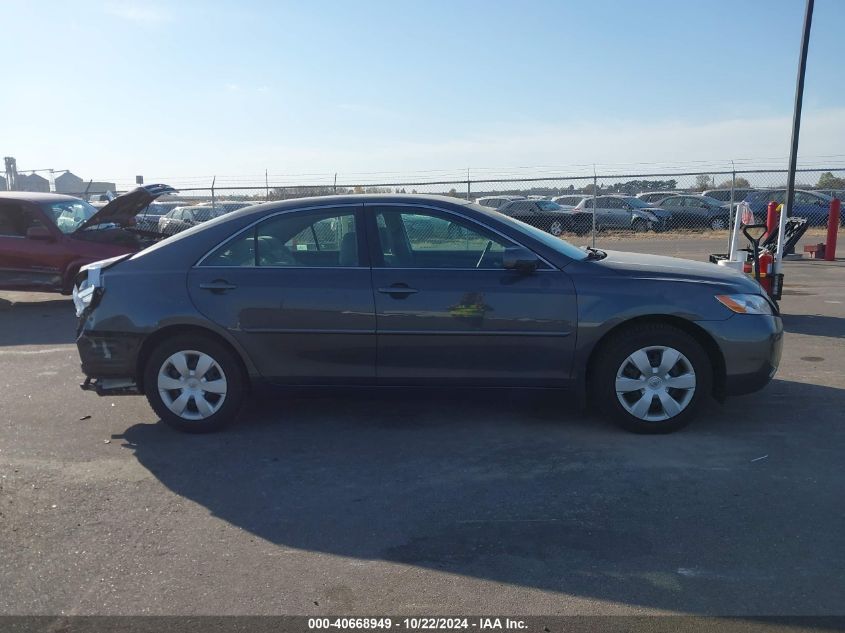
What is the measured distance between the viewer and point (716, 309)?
5223mm

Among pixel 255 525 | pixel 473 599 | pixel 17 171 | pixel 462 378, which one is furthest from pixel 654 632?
pixel 17 171

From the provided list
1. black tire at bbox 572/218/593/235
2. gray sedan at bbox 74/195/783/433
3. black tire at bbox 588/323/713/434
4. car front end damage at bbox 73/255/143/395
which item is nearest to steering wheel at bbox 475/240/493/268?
gray sedan at bbox 74/195/783/433

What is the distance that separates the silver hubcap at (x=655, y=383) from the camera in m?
5.21

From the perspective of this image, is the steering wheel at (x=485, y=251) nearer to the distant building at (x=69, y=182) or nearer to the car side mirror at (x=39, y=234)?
the car side mirror at (x=39, y=234)

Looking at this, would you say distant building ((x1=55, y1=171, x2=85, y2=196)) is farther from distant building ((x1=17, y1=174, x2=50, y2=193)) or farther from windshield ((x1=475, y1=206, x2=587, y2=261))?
windshield ((x1=475, y1=206, x2=587, y2=261))

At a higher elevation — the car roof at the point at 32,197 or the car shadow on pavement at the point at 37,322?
the car roof at the point at 32,197

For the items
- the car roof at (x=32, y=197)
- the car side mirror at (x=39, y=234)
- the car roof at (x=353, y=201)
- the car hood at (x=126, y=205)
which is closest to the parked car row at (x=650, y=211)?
the car roof at (x=32, y=197)

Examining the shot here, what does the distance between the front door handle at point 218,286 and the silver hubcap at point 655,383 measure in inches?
104

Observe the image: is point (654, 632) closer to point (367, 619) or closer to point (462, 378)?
point (367, 619)

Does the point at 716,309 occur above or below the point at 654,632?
above

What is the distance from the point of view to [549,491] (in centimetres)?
447

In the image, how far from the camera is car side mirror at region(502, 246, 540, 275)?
522 cm

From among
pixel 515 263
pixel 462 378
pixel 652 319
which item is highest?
pixel 515 263

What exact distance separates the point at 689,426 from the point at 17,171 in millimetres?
25119
